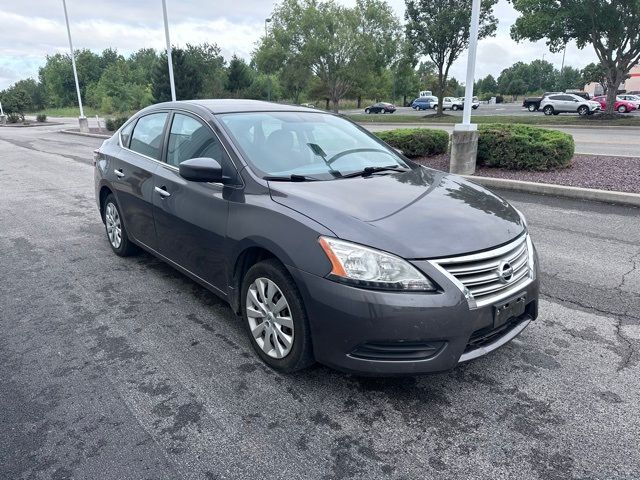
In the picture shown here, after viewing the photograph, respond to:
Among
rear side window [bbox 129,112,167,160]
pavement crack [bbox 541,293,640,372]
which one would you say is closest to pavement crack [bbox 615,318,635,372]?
pavement crack [bbox 541,293,640,372]

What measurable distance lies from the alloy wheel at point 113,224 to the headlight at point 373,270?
11.1 ft

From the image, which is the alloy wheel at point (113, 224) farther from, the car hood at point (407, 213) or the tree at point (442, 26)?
the tree at point (442, 26)

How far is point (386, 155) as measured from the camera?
4117 mm

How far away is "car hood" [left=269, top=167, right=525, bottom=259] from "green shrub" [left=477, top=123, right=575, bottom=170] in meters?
6.52

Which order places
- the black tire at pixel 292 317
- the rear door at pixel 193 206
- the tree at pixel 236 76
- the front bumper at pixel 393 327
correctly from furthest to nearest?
1. the tree at pixel 236 76
2. the rear door at pixel 193 206
3. the black tire at pixel 292 317
4. the front bumper at pixel 393 327

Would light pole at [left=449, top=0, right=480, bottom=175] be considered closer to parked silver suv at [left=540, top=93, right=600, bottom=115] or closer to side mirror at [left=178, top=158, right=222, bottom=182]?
side mirror at [left=178, top=158, right=222, bottom=182]

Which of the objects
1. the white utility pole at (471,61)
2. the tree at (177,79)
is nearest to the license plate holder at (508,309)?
the white utility pole at (471,61)

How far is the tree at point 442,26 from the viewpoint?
28.7 meters

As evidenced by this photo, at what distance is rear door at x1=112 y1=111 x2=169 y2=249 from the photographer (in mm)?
4375

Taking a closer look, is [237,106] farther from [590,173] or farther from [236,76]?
[236,76]

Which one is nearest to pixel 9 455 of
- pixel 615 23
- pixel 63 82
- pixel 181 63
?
pixel 615 23

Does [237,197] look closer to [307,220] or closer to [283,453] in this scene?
[307,220]

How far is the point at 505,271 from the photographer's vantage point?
2729mm

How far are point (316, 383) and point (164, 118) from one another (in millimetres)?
2834
